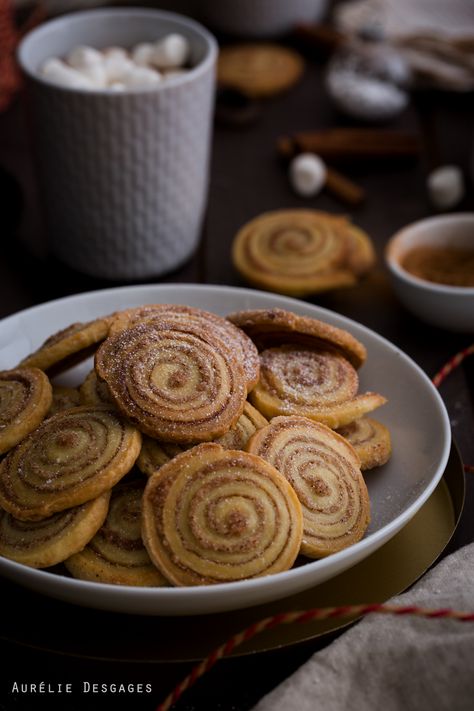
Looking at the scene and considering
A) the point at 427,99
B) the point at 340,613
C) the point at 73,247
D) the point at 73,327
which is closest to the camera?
the point at 340,613

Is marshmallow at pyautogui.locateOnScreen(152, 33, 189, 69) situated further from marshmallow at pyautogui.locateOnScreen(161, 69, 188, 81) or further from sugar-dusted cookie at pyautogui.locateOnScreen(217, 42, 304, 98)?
sugar-dusted cookie at pyautogui.locateOnScreen(217, 42, 304, 98)

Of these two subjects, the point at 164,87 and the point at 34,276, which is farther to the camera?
the point at 34,276

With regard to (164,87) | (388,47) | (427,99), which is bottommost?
(427,99)

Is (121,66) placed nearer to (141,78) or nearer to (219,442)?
(141,78)

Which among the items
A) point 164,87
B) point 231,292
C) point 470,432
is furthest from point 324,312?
point 164,87

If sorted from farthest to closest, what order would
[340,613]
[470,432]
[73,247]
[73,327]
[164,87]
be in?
[73,247]
[164,87]
[470,432]
[73,327]
[340,613]

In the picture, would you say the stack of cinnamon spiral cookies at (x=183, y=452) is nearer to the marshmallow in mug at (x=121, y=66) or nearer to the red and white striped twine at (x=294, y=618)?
the red and white striped twine at (x=294, y=618)

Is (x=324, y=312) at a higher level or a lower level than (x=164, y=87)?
lower

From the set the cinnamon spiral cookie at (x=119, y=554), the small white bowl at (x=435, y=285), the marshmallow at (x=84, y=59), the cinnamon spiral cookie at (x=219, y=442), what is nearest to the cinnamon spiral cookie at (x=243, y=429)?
the cinnamon spiral cookie at (x=219, y=442)

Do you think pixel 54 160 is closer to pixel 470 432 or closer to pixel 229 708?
pixel 470 432
